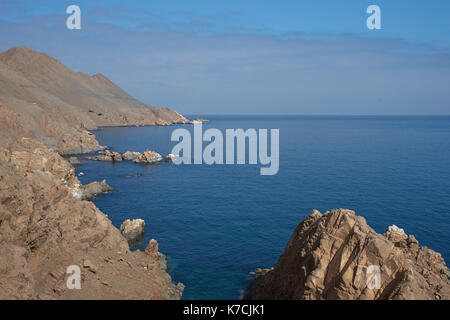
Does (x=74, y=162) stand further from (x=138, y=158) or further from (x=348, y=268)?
(x=348, y=268)

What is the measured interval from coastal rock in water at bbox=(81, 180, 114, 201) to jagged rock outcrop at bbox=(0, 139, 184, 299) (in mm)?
27238

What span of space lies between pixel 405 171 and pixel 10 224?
82.7 meters

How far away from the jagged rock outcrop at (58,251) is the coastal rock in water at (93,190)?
1072 inches

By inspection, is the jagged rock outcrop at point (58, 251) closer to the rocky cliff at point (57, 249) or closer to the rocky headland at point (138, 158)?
the rocky cliff at point (57, 249)

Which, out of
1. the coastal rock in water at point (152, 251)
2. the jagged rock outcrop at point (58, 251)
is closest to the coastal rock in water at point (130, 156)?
the jagged rock outcrop at point (58, 251)

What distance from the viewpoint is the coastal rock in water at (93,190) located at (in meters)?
63.9

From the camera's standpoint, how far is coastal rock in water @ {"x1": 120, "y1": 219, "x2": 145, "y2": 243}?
45.0m

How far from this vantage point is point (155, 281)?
103ft

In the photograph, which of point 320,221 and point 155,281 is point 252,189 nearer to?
point 155,281

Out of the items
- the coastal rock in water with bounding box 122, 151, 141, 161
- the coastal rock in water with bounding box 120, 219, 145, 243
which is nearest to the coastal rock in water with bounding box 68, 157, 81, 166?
the coastal rock in water with bounding box 122, 151, 141, 161
